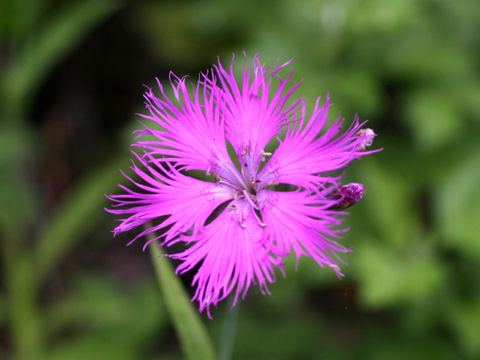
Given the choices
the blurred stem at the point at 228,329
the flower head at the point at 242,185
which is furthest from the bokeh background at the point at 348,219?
the flower head at the point at 242,185

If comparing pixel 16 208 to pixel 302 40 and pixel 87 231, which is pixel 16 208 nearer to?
pixel 87 231

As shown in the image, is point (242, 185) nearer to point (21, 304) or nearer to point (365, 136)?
point (365, 136)

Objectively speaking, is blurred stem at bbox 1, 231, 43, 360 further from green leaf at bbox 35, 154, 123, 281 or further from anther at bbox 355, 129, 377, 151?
anther at bbox 355, 129, 377, 151

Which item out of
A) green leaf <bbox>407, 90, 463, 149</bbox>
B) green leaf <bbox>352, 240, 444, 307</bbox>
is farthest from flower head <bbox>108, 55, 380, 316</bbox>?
green leaf <bbox>407, 90, 463, 149</bbox>

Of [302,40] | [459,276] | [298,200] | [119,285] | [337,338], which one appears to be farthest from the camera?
[119,285]

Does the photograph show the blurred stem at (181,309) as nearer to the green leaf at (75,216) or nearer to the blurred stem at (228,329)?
the blurred stem at (228,329)

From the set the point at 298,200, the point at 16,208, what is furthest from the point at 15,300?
the point at 298,200
